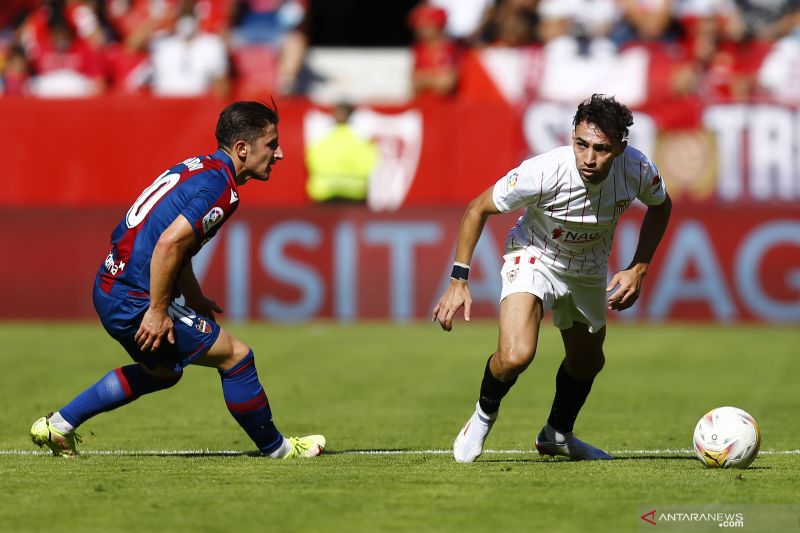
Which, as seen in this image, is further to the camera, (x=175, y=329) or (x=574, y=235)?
(x=574, y=235)

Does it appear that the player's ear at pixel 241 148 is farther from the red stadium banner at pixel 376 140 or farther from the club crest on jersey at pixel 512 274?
the red stadium banner at pixel 376 140

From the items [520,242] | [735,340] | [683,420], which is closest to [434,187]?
[735,340]

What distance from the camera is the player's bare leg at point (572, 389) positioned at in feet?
25.8

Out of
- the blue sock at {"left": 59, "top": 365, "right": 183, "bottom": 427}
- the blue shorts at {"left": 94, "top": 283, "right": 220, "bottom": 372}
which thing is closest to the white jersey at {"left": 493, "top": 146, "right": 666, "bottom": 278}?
the blue shorts at {"left": 94, "top": 283, "right": 220, "bottom": 372}

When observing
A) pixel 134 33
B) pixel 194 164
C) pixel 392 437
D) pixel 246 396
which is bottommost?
pixel 392 437

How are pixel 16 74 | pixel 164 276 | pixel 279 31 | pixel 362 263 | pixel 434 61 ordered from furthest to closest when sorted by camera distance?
pixel 279 31, pixel 16 74, pixel 434 61, pixel 362 263, pixel 164 276

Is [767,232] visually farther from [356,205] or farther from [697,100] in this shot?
[356,205]

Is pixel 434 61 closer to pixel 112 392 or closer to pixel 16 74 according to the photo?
pixel 16 74

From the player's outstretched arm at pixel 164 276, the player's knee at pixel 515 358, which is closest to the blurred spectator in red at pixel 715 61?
the player's knee at pixel 515 358

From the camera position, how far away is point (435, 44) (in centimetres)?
1948

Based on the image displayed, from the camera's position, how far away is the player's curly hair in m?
7.15

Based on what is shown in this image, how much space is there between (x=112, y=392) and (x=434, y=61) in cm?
1250

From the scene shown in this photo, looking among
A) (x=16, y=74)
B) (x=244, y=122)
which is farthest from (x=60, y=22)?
(x=244, y=122)

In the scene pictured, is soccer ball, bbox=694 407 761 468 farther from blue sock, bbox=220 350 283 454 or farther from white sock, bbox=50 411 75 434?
white sock, bbox=50 411 75 434
